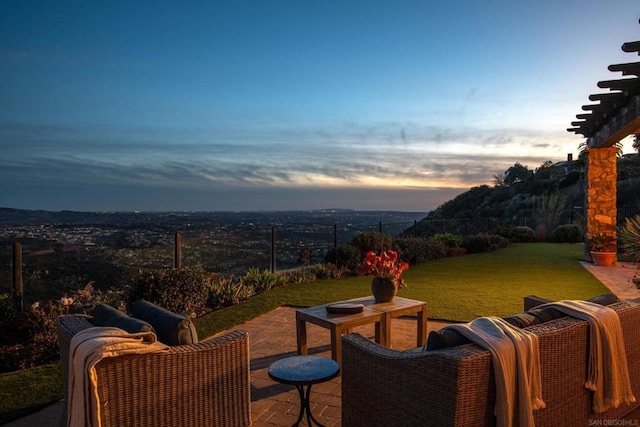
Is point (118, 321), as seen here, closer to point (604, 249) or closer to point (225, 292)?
point (225, 292)

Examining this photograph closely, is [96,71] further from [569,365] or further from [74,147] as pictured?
[569,365]

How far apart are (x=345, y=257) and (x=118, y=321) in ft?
24.9

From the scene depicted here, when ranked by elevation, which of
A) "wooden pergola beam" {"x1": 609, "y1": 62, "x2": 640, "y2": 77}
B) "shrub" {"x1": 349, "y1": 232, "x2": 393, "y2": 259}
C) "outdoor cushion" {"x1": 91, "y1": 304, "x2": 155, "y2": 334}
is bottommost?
"shrub" {"x1": 349, "y1": 232, "x2": 393, "y2": 259}

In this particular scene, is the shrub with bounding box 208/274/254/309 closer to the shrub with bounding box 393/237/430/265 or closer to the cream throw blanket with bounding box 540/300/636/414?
the shrub with bounding box 393/237/430/265

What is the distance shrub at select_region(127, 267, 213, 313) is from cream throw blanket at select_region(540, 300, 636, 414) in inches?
178

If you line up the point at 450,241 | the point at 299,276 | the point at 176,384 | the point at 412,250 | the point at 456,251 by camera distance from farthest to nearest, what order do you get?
the point at 450,241, the point at 456,251, the point at 412,250, the point at 299,276, the point at 176,384

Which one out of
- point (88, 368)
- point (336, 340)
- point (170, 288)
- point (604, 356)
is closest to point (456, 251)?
point (170, 288)

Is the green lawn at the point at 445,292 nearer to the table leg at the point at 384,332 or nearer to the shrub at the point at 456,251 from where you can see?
the shrub at the point at 456,251

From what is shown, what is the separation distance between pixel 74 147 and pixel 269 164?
19.3ft

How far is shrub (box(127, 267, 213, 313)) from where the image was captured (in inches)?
226

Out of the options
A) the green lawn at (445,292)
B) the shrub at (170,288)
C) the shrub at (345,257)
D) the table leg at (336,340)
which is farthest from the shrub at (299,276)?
the table leg at (336,340)

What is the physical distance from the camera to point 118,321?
2564 millimetres

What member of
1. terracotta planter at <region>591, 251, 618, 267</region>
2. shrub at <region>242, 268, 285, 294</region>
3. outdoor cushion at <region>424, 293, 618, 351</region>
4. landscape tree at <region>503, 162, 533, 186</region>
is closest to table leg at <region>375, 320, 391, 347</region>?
outdoor cushion at <region>424, 293, 618, 351</region>

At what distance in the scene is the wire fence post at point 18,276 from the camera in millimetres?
5117
